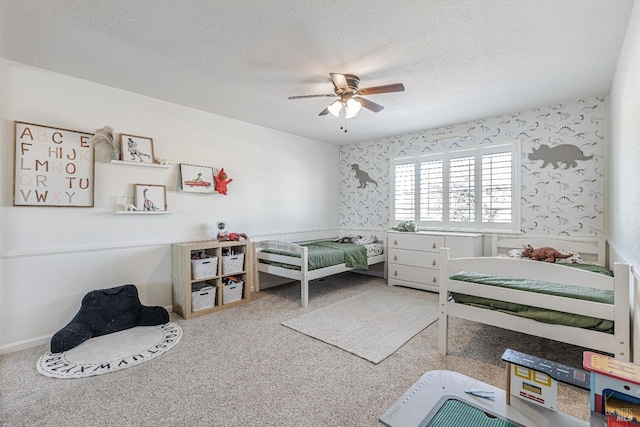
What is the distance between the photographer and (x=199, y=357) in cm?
232

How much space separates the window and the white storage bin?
315 cm

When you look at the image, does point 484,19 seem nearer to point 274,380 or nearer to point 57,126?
point 274,380

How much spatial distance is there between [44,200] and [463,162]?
494 cm

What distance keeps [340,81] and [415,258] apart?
285 centimetres

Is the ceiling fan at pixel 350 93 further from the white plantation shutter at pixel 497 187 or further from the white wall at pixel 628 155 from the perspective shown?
the white plantation shutter at pixel 497 187

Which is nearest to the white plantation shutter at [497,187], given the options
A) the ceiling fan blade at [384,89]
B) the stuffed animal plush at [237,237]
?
the ceiling fan blade at [384,89]

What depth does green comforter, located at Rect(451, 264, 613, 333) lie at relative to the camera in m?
1.85

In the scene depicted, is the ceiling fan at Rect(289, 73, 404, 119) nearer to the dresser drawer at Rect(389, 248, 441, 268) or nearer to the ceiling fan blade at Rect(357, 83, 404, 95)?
the ceiling fan blade at Rect(357, 83, 404, 95)

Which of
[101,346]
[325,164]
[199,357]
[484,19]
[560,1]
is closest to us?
[560,1]

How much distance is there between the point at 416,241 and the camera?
428 centimetres

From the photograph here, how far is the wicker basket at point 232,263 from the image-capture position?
352 centimetres

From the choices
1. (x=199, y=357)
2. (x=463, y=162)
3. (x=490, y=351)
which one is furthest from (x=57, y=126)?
(x=463, y=162)

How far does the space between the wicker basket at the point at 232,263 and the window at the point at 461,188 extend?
2720 mm

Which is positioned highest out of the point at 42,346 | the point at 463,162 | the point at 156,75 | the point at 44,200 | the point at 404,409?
the point at 156,75
